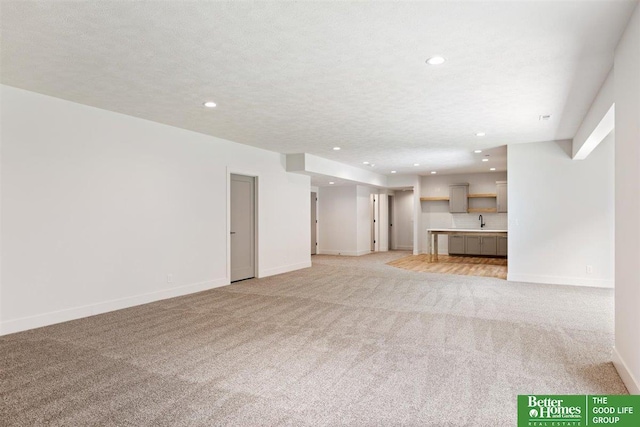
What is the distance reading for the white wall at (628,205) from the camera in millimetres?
2428

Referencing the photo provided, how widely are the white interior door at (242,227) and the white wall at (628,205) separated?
18.7ft

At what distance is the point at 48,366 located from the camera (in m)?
3.07

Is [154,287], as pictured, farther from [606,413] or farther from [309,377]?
[606,413]

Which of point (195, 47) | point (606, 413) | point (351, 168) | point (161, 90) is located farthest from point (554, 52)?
point (351, 168)

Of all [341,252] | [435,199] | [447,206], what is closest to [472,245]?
[447,206]

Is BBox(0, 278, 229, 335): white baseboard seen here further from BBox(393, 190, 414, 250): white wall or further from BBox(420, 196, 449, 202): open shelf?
BBox(393, 190, 414, 250): white wall

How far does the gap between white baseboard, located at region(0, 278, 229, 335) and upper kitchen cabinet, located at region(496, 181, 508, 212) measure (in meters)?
8.89

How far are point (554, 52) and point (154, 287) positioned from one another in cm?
554

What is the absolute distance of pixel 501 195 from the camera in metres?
11.1

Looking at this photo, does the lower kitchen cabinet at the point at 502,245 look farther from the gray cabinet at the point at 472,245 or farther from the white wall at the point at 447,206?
the white wall at the point at 447,206

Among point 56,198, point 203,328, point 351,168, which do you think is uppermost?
point 351,168

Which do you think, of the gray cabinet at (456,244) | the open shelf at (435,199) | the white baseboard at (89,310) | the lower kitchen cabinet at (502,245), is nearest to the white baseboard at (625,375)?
the white baseboard at (89,310)

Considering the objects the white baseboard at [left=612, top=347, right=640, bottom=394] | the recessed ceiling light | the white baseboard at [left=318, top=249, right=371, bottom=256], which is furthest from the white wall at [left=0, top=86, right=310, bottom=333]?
the white baseboard at [left=318, top=249, right=371, bottom=256]

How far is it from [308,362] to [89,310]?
3.14m
